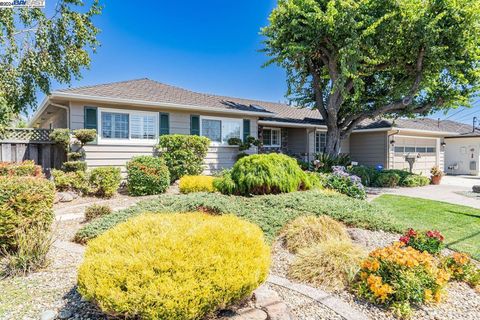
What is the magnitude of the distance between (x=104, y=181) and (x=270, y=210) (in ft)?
17.8

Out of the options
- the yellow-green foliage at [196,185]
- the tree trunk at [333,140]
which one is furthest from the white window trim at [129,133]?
the tree trunk at [333,140]

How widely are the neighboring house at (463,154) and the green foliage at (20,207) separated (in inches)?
1041

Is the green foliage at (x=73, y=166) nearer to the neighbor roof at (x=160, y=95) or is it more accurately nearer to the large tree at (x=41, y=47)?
the large tree at (x=41, y=47)

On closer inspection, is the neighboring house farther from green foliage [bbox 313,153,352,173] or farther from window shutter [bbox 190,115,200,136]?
window shutter [bbox 190,115,200,136]

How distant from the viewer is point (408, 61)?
38.6ft

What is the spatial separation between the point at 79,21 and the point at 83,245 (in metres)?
7.96

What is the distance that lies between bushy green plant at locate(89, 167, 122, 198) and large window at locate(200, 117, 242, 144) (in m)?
4.34

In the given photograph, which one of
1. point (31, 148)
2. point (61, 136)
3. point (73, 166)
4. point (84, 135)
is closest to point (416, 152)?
point (84, 135)

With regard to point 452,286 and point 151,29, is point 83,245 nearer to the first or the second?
point 452,286

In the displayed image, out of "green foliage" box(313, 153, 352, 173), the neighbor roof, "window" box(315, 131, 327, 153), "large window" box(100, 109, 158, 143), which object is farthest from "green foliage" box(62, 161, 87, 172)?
"window" box(315, 131, 327, 153)

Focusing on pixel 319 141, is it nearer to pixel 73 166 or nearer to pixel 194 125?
pixel 194 125

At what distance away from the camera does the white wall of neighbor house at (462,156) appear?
2138cm

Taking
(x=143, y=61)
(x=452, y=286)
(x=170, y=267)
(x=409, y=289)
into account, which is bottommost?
(x=452, y=286)

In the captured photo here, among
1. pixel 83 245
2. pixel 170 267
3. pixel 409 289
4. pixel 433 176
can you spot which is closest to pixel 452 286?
pixel 409 289
